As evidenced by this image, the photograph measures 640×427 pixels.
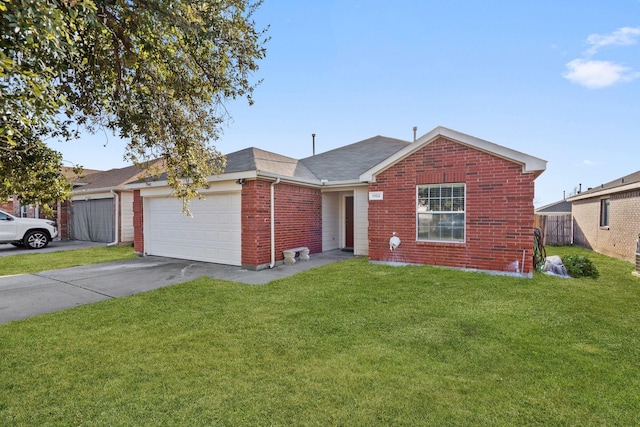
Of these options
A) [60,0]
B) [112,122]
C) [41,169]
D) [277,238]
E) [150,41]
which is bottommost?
[277,238]

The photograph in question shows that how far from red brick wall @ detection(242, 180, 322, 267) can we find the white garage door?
0.56 meters

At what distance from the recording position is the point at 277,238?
9.52 meters

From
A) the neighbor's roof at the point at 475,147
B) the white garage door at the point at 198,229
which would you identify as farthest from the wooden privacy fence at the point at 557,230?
the white garage door at the point at 198,229

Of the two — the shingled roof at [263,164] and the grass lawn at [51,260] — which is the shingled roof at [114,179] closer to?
the grass lawn at [51,260]

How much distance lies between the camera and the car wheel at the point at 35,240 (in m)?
14.1

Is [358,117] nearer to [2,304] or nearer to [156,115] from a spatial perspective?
[156,115]

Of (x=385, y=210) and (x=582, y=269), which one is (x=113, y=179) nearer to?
(x=385, y=210)

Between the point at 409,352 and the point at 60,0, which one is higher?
the point at 60,0

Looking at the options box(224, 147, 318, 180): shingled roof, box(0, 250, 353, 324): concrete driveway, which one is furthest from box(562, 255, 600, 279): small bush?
box(224, 147, 318, 180): shingled roof

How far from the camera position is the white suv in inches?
536

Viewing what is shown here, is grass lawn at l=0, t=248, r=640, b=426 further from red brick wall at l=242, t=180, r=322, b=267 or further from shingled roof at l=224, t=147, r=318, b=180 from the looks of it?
shingled roof at l=224, t=147, r=318, b=180

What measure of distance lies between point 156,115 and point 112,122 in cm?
88

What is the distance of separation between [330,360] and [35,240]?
16.9 meters

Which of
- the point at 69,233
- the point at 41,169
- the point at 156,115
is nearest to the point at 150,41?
the point at 156,115
